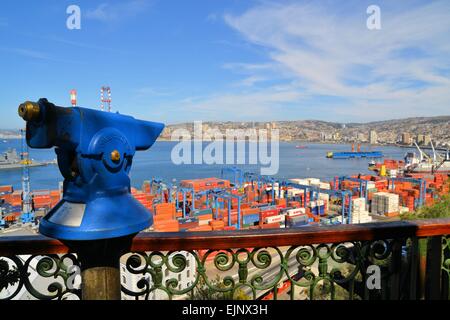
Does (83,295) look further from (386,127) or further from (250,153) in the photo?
(386,127)

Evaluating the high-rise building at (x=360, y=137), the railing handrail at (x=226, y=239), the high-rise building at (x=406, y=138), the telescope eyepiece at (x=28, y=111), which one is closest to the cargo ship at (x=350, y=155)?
the high-rise building at (x=360, y=137)

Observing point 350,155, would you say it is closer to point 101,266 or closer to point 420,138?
point 420,138

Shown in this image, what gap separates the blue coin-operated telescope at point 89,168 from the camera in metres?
0.64

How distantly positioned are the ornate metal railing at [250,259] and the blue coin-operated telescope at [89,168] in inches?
16.7

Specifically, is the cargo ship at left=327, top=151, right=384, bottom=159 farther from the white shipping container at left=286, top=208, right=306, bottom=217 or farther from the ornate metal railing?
the ornate metal railing

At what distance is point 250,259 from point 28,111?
0.85 meters

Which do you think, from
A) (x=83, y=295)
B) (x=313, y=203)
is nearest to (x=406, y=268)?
(x=83, y=295)

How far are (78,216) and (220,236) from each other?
1.82ft

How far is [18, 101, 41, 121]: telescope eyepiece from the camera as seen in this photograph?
23.5 inches

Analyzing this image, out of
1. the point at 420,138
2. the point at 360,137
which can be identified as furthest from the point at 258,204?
the point at 360,137

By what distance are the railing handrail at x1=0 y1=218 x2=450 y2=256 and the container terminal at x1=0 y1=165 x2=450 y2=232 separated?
11.3 metres

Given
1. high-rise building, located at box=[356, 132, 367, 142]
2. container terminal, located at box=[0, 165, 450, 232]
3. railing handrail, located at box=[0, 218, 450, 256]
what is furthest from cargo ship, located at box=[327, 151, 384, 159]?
railing handrail, located at box=[0, 218, 450, 256]

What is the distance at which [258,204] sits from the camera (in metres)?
20.7

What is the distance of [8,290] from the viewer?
1208 millimetres
